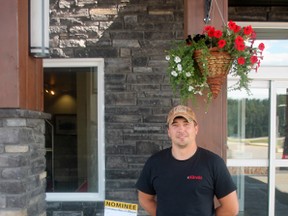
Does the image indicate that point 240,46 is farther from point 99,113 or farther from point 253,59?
point 99,113

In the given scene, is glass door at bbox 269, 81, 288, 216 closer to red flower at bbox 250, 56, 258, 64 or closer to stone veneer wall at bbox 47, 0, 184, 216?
stone veneer wall at bbox 47, 0, 184, 216

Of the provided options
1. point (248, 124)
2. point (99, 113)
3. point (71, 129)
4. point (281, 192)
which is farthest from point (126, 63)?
point (281, 192)

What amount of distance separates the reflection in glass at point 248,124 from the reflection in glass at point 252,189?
0.62ft

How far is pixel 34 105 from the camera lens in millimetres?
2838

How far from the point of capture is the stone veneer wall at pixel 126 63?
14.0 feet

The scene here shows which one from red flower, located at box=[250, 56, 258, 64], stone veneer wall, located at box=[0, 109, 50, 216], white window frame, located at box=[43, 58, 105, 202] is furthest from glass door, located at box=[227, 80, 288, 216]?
stone veneer wall, located at box=[0, 109, 50, 216]

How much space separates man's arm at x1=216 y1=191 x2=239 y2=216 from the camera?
2.20 meters

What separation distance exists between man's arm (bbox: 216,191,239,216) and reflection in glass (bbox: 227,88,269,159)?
2452 millimetres

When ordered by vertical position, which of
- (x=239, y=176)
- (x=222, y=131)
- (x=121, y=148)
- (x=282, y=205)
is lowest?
(x=282, y=205)

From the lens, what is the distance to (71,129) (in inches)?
179

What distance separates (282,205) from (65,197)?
9.19 ft

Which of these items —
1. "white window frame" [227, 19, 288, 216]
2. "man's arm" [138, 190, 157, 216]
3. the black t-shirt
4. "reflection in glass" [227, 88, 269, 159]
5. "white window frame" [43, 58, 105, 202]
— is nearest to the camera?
the black t-shirt

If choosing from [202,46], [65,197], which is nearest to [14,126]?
[202,46]

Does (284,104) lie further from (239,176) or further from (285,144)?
(239,176)
